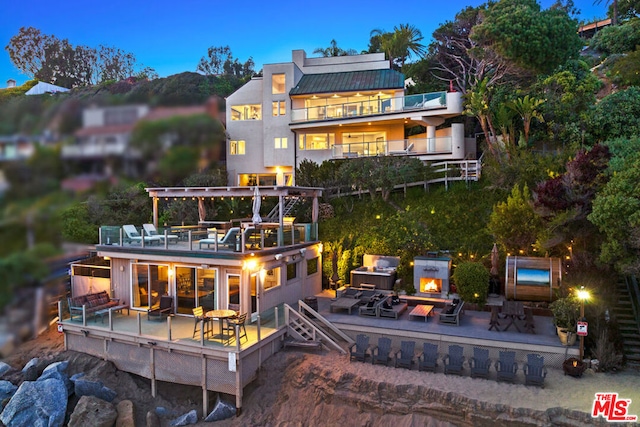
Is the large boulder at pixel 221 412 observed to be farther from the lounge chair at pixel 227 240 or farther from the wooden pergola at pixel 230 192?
the wooden pergola at pixel 230 192

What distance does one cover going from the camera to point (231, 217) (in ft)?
91.8

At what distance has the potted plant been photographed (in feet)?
43.9

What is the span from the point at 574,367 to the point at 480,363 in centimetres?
254

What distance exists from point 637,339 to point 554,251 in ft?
14.6

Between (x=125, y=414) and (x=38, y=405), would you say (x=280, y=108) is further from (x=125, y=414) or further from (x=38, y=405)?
(x=38, y=405)

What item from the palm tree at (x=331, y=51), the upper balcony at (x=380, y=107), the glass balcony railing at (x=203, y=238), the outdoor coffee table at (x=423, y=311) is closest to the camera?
the outdoor coffee table at (x=423, y=311)

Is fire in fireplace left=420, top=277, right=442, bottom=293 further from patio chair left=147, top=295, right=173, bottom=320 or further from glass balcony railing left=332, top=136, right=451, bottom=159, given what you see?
glass balcony railing left=332, top=136, right=451, bottom=159

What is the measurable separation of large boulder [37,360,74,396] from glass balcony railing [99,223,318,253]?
4627 mm

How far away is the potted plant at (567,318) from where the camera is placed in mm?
13375

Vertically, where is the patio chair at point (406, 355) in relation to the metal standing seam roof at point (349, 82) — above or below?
below

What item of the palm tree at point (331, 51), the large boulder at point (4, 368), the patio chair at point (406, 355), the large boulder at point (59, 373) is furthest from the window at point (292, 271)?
the palm tree at point (331, 51)

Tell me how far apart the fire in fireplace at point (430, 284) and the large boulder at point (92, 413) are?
11.7 m

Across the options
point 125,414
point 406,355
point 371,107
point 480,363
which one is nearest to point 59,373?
point 125,414

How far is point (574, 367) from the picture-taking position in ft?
A: 41.3
